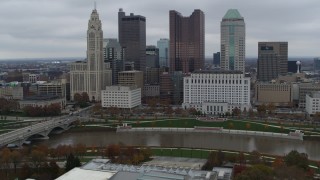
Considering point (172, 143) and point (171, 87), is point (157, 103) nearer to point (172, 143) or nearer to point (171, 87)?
point (171, 87)

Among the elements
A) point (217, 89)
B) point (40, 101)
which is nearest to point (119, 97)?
point (40, 101)

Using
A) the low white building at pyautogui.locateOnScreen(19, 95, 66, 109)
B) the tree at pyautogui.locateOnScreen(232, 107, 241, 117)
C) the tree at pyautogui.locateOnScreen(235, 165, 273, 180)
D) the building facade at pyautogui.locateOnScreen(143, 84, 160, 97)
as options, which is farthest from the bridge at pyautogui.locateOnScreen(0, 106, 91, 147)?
the building facade at pyautogui.locateOnScreen(143, 84, 160, 97)

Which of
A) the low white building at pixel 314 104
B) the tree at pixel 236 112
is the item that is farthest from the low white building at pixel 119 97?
the low white building at pixel 314 104

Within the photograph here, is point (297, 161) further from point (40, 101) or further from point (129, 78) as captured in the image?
point (129, 78)

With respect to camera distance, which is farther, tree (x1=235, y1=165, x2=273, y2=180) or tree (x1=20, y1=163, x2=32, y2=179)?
tree (x1=20, y1=163, x2=32, y2=179)

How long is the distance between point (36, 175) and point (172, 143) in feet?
52.3

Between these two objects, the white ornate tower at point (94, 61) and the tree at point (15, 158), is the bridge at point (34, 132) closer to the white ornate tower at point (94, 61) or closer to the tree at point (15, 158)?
the tree at point (15, 158)

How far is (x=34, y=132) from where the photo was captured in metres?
38.6

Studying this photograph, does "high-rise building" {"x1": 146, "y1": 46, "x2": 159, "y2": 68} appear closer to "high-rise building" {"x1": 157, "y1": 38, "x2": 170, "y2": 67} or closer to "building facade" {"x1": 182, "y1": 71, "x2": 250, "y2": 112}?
"high-rise building" {"x1": 157, "y1": 38, "x2": 170, "y2": 67}

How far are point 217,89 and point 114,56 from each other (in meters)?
29.0

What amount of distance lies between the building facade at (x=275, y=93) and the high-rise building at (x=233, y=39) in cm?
2272

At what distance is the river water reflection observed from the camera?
35812 mm

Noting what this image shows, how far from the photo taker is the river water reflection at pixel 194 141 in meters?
35.8

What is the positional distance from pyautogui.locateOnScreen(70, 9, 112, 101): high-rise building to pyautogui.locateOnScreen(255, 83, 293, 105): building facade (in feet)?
79.1
